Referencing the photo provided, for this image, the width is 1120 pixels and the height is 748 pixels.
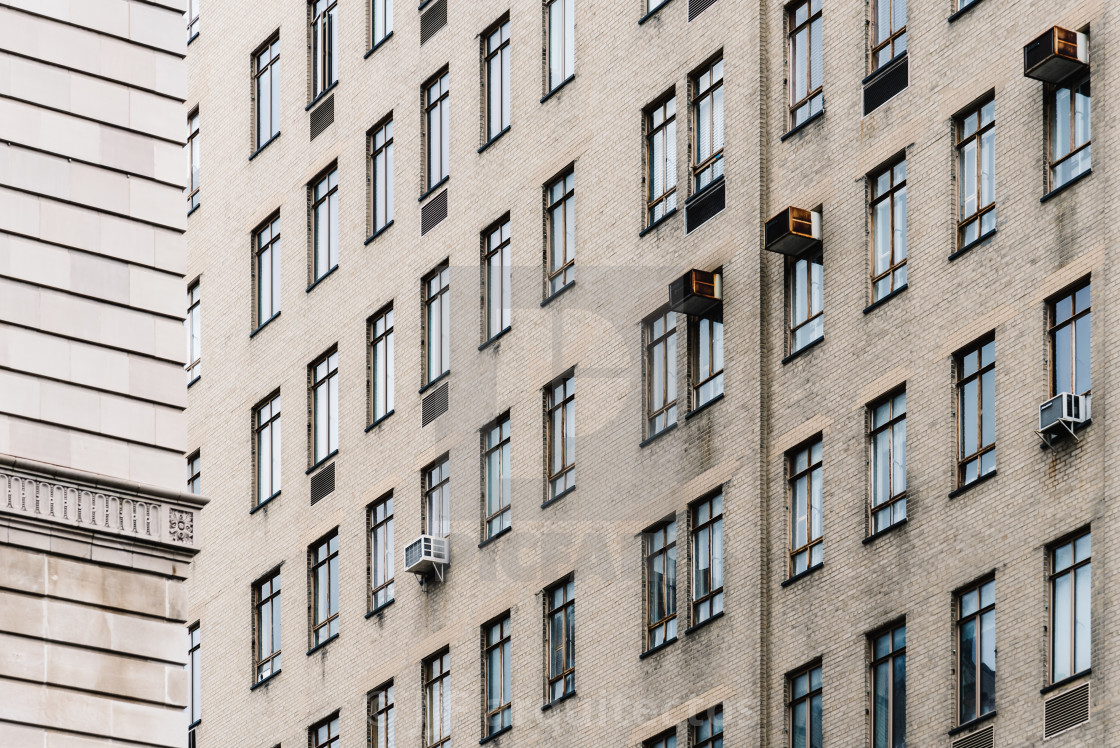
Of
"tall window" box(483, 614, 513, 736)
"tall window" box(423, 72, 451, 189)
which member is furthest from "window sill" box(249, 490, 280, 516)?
Result: "tall window" box(483, 614, 513, 736)

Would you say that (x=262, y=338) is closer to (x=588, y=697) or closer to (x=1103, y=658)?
(x=588, y=697)

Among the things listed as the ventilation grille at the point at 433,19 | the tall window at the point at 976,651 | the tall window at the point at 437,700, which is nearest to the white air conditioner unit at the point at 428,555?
the tall window at the point at 437,700

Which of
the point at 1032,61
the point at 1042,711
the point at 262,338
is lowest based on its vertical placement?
the point at 1042,711

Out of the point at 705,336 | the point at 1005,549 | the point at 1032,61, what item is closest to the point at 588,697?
the point at 705,336

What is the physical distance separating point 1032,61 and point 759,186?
715cm

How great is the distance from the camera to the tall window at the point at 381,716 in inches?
2121

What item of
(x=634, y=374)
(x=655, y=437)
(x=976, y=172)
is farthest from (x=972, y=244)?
(x=634, y=374)

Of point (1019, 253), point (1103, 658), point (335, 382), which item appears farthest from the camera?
point (335, 382)

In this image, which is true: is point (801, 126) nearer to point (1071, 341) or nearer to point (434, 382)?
point (1071, 341)

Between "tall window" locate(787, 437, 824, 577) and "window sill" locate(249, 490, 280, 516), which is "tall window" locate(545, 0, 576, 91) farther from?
"window sill" locate(249, 490, 280, 516)

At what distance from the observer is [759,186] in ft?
153

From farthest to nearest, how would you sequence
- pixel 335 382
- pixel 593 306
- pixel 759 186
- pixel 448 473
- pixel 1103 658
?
pixel 335 382 < pixel 448 473 < pixel 593 306 < pixel 759 186 < pixel 1103 658

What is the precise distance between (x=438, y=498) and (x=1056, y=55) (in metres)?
17.5

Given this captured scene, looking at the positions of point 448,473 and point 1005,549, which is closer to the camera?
point 1005,549
